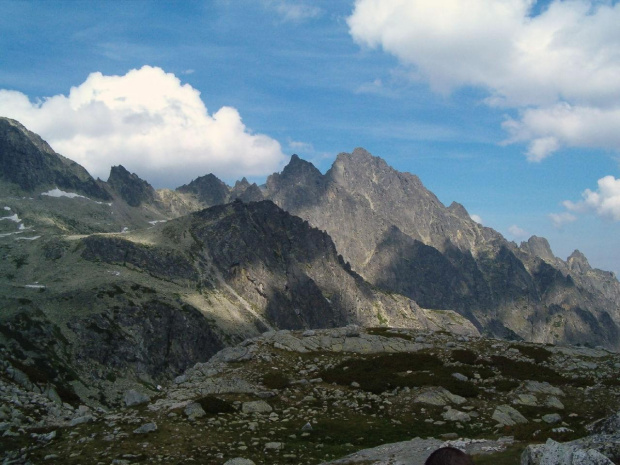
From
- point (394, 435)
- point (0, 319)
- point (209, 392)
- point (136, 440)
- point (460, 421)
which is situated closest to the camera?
point (136, 440)

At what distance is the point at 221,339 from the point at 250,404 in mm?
170553

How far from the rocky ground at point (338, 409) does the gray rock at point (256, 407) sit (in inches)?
4.3

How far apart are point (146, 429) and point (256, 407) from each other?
24.6ft

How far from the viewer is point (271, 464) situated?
70.6 feet

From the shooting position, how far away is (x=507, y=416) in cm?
2962

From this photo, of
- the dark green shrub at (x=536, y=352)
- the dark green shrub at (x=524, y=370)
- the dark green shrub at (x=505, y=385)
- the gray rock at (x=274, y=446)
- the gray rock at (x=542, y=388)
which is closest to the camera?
the gray rock at (x=274, y=446)

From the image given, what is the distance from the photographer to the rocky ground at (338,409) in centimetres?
2209

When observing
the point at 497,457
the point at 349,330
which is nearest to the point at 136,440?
the point at 497,457

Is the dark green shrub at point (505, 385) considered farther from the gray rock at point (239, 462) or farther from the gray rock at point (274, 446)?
the gray rock at point (239, 462)

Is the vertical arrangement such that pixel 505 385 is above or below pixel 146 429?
below

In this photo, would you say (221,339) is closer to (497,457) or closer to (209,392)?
(209,392)

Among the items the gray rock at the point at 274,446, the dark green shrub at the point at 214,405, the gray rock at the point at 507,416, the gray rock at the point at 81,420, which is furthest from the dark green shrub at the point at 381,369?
the gray rock at the point at 81,420

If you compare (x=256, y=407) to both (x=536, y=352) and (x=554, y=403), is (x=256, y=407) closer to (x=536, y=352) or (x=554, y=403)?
(x=554, y=403)

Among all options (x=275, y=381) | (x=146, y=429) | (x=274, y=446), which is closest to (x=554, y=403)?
(x=275, y=381)
